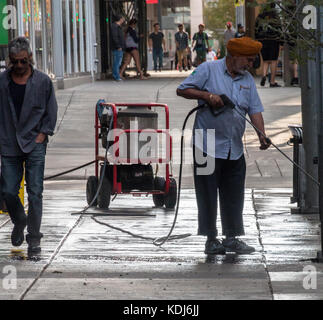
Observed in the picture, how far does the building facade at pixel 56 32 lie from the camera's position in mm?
20578

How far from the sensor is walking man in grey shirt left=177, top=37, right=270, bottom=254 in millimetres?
8164

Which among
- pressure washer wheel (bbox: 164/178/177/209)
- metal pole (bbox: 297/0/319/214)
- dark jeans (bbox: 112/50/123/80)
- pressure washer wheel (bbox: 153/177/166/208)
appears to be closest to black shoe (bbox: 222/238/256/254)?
metal pole (bbox: 297/0/319/214)

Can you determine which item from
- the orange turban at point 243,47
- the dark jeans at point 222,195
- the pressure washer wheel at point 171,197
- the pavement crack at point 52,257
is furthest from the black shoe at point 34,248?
the pressure washer wheel at point 171,197

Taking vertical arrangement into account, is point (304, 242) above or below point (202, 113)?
below

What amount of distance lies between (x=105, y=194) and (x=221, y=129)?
300 cm

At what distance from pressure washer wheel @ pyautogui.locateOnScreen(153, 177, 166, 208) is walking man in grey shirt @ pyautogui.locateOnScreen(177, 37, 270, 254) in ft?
9.02

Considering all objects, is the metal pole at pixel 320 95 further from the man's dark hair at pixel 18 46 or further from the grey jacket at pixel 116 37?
the grey jacket at pixel 116 37

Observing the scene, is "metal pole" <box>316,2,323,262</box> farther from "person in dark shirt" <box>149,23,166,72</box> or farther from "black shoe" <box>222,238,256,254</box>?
"person in dark shirt" <box>149,23,166,72</box>

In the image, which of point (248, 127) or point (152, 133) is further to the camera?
point (248, 127)

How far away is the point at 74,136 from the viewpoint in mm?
17016
